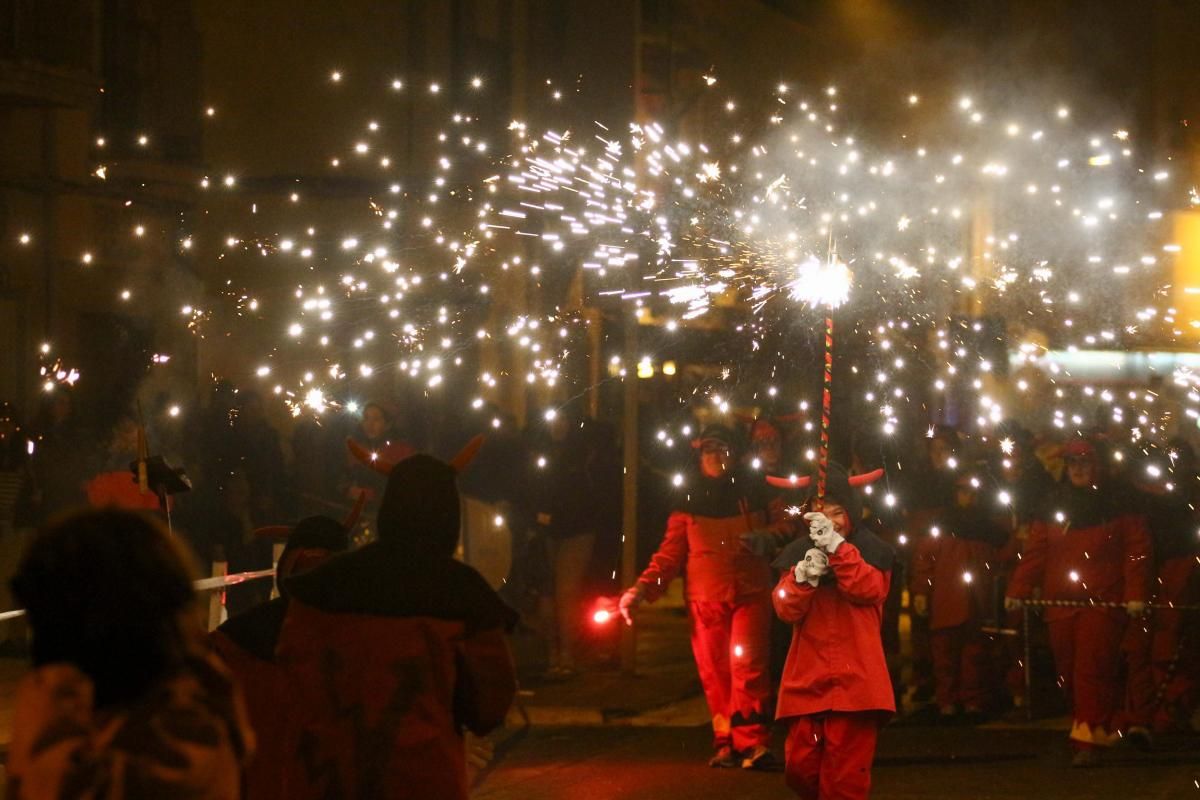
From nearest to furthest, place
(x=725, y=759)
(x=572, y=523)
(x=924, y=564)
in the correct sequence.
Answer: (x=725, y=759) → (x=924, y=564) → (x=572, y=523)

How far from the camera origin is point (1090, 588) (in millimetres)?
10055

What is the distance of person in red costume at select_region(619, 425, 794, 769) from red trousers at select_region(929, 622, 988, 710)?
182cm

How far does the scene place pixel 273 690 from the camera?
17.3 ft

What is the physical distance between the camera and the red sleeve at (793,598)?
744cm

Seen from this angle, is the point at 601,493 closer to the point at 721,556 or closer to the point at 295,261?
the point at 721,556

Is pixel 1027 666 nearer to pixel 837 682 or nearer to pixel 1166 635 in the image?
pixel 1166 635

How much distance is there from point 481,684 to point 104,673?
1.61m

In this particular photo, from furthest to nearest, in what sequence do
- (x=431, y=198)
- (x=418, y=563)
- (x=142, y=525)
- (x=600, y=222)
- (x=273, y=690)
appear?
(x=431, y=198) → (x=600, y=222) → (x=273, y=690) → (x=418, y=563) → (x=142, y=525)

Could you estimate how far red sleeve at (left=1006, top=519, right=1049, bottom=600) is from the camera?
10328mm

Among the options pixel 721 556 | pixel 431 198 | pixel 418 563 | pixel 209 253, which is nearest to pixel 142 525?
pixel 418 563

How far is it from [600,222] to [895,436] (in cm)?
284

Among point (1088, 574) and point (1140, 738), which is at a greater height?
point (1088, 574)

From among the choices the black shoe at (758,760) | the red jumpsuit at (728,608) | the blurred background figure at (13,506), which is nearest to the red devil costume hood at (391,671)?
the red jumpsuit at (728,608)

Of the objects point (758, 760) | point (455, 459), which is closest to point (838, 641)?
point (758, 760)
